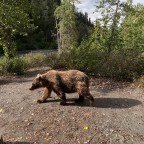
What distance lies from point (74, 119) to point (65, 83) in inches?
53.5

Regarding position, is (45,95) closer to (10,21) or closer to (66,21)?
(10,21)

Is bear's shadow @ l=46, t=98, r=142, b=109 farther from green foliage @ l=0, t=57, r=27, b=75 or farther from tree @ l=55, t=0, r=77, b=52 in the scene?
tree @ l=55, t=0, r=77, b=52

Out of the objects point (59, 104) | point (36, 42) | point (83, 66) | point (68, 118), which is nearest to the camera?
point (68, 118)

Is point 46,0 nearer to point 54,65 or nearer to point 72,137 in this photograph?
point 54,65

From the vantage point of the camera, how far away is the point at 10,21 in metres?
14.9

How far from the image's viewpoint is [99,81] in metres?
12.2

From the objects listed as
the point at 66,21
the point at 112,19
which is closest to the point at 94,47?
the point at 112,19

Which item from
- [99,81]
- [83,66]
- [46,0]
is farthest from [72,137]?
[46,0]

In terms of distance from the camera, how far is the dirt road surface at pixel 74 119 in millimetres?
7195

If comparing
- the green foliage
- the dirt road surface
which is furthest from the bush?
the dirt road surface

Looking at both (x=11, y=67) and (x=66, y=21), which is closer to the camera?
(x=11, y=67)

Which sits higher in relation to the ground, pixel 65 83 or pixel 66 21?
pixel 65 83

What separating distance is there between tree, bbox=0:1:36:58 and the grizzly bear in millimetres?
6227

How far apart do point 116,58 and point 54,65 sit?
12.4 ft
